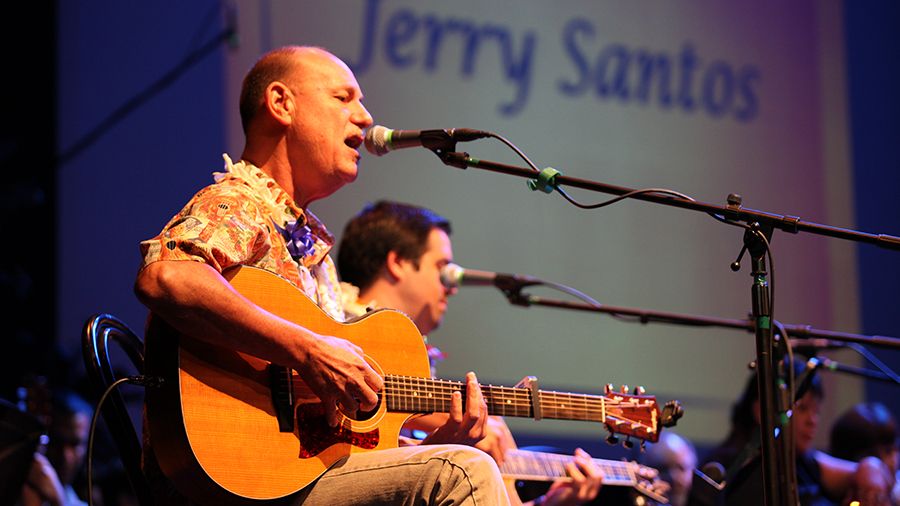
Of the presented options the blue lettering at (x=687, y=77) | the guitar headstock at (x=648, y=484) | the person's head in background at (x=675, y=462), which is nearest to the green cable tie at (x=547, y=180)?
the guitar headstock at (x=648, y=484)

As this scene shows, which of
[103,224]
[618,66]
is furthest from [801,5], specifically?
[103,224]

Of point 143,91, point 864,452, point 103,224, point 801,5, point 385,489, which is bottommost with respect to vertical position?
point 864,452

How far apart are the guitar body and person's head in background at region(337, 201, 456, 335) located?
1.65m

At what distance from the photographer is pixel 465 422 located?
280cm

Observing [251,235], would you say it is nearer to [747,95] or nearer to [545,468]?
[545,468]

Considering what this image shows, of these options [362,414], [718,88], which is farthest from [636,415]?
[718,88]

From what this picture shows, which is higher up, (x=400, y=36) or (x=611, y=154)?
(x=400, y=36)

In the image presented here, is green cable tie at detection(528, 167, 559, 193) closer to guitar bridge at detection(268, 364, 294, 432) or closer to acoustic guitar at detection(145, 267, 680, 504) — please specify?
acoustic guitar at detection(145, 267, 680, 504)

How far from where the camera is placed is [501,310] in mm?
5742

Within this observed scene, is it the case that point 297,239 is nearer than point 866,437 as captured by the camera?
Yes

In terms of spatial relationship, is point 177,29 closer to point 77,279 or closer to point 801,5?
point 77,279

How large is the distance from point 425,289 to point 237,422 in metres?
1.98

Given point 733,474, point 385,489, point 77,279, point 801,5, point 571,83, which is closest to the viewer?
point 385,489

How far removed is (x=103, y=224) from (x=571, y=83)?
2.95 meters
